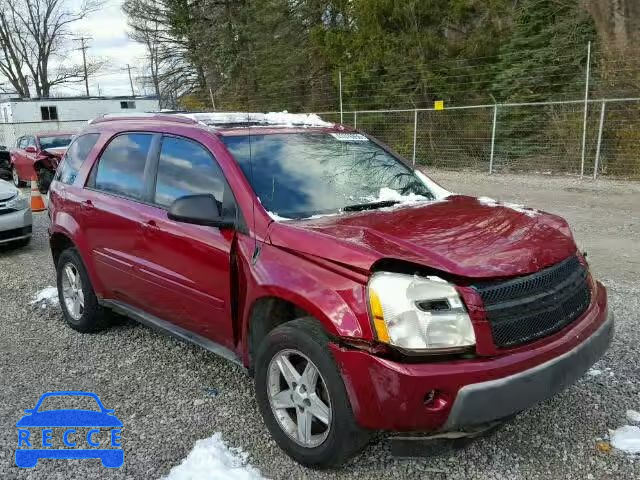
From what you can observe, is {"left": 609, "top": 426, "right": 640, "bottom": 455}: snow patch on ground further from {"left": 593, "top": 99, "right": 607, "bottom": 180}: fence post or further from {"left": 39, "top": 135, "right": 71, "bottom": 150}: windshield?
{"left": 39, "top": 135, "right": 71, "bottom": 150}: windshield

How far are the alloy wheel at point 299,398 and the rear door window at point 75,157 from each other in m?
2.95

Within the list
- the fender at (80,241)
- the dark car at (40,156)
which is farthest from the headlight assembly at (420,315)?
the dark car at (40,156)

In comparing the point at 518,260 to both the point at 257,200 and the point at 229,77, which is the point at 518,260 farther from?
the point at 229,77

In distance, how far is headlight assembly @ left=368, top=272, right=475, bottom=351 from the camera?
2.53 m

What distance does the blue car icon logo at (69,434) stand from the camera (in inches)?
126

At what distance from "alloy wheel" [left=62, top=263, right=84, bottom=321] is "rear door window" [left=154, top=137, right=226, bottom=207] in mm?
1532

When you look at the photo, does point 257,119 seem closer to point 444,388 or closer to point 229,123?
point 229,123

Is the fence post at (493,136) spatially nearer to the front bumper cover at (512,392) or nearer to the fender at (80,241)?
the fender at (80,241)

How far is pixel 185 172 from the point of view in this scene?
12.5 ft

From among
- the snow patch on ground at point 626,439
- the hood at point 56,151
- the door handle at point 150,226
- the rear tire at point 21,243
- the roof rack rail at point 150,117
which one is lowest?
the rear tire at point 21,243

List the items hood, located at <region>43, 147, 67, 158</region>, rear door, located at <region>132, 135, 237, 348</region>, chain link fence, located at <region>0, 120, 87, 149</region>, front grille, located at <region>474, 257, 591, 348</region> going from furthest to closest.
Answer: chain link fence, located at <region>0, 120, 87, 149</region> → hood, located at <region>43, 147, 67, 158</region> → rear door, located at <region>132, 135, 237, 348</region> → front grille, located at <region>474, 257, 591, 348</region>

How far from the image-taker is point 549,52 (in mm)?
16312

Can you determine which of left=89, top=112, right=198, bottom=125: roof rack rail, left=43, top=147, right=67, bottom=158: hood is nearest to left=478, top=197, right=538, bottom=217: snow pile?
left=89, top=112, right=198, bottom=125: roof rack rail

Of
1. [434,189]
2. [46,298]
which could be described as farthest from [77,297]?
[434,189]
